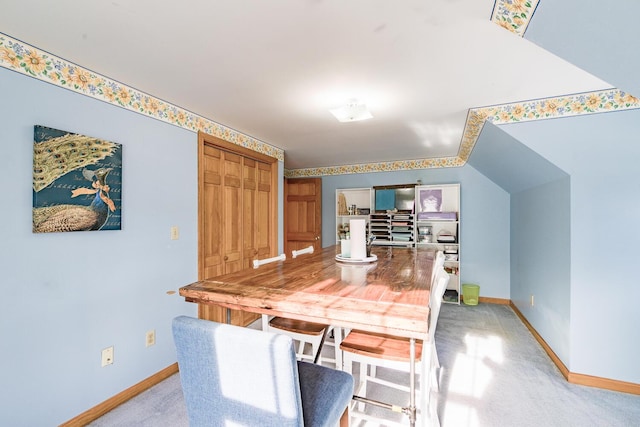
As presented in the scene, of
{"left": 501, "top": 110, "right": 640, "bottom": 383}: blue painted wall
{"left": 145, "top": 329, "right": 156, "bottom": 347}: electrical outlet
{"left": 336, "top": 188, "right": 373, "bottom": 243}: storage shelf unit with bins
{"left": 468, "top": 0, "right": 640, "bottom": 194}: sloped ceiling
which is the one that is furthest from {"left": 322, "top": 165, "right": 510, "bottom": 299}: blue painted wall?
{"left": 145, "top": 329, "right": 156, "bottom": 347}: electrical outlet

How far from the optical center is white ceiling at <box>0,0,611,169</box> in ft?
4.50

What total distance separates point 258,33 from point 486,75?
152 centimetres

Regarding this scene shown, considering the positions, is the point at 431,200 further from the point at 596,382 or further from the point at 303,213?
the point at 596,382

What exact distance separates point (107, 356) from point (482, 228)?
4.68m

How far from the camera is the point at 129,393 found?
2143 mm

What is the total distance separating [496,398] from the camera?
83.7 inches

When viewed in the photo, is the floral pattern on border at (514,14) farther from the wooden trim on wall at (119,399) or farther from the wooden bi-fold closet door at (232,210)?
the wooden trim on wall at (119,399)

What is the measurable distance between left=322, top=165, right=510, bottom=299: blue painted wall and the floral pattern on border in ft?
11.1

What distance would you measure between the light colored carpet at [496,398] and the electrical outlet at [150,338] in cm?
34

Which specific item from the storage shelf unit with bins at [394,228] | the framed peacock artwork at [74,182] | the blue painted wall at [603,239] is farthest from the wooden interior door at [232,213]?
the blue painted wall at [603,239]

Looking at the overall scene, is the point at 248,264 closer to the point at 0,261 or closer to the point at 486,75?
the point at 0,261

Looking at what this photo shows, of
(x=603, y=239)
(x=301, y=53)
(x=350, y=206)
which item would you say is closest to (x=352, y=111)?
(x=301, y=53)

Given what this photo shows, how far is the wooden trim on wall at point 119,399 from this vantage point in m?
1.86

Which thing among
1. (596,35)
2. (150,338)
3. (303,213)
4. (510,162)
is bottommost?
(150,338)
